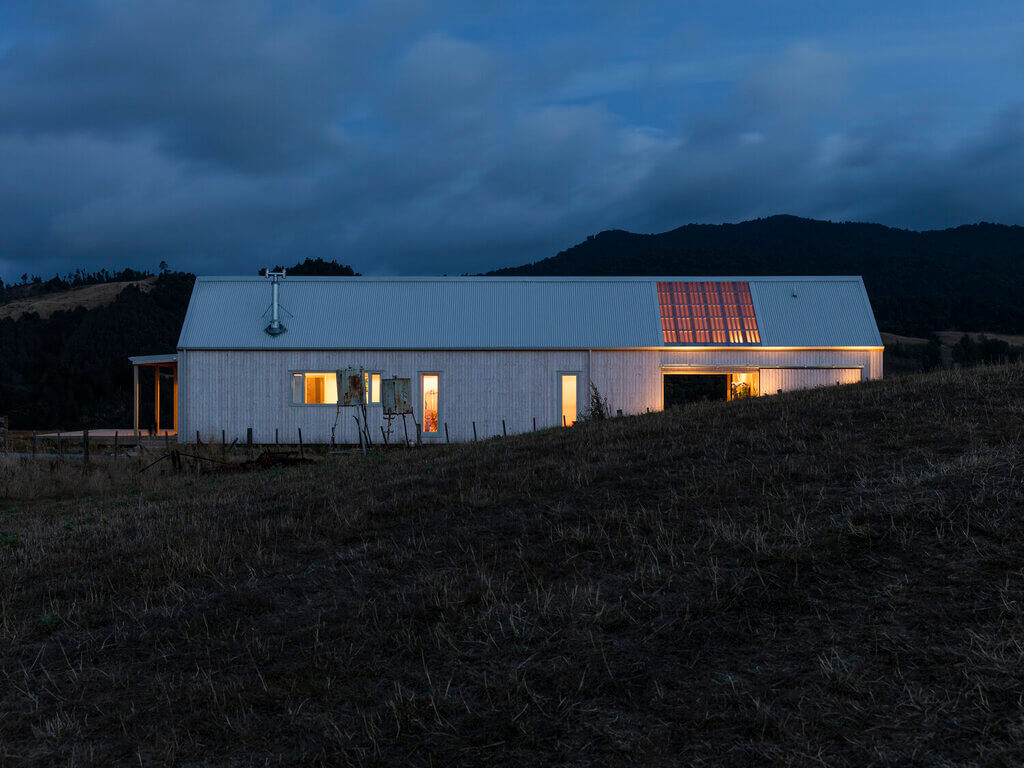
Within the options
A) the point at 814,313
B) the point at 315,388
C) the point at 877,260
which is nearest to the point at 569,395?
the point at 315,388

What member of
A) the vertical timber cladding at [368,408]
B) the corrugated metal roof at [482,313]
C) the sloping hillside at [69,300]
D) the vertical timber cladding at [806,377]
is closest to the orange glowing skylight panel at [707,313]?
the corrugated metal roof at [482,313]

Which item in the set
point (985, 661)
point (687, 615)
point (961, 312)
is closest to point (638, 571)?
point (687, 615)

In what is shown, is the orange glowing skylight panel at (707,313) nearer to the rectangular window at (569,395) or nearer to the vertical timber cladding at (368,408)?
the rectangular window at (569,395)

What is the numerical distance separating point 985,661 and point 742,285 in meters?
28.1

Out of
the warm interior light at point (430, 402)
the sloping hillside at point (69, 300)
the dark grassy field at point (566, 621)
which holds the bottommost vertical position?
the dark grassy field at point (566, 621)

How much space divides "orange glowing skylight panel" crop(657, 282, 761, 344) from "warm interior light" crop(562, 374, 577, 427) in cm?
379

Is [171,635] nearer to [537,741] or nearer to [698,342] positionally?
[537,741]

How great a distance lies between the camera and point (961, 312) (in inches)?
3273

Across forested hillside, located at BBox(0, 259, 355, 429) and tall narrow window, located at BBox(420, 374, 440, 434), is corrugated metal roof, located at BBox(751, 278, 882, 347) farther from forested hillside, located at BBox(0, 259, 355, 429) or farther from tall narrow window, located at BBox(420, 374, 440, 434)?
forested hillside, located at BBox(0, 259, 355, 429)

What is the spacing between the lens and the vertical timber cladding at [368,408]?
28.2m

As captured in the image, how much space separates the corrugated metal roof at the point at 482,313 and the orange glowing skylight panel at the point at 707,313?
0.38m

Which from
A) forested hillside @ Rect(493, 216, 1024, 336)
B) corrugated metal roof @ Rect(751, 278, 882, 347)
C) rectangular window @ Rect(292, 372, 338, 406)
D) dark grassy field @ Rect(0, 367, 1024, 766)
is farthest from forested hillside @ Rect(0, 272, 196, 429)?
forested hillside @ Rect(493, 216, 1024, 336)

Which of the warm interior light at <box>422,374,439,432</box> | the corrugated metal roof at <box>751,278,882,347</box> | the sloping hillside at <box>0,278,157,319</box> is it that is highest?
the sloping hillside at <box>0,278,157,319</box>

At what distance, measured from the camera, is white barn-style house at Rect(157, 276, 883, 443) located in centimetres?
2834
